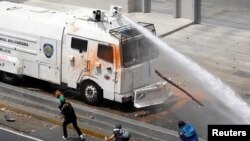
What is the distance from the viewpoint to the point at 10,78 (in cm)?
1905

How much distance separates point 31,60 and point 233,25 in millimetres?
10304

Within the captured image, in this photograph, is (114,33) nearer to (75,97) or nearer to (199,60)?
(75,97)

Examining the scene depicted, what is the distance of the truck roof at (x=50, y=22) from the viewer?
17125 mm

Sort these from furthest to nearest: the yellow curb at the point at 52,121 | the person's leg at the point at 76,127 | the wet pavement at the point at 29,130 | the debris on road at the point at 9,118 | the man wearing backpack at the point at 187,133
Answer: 1. the debris on road at the point at 9,118
2. the yellow curb at the point at 52,121
3. the wet pavement at the point at 29,130
4. the person's leg at the point at 76,127
5. the man wearing backpack at the point at 187,133

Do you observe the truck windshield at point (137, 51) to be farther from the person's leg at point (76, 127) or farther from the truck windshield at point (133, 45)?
the person's leg at point (76, 127)

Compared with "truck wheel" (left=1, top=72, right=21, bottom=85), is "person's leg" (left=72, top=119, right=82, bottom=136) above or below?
below

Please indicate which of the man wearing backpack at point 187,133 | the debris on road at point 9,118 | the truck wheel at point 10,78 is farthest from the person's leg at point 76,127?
the truck wheel at point 10,78

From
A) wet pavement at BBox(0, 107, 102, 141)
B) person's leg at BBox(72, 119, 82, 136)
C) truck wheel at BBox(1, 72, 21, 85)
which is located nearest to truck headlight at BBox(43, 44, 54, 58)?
truck wheel at BBox(1, 72, 21, 85)

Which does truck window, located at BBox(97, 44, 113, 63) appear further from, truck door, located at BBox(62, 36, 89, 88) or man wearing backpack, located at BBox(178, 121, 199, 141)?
man wearing backpack, located at BBox(178, 121, 199, 141)

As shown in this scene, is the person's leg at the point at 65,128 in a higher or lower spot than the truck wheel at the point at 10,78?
lower

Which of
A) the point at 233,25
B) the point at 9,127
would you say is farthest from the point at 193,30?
the point at 9,127

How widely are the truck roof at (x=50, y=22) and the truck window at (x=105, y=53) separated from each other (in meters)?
0.27

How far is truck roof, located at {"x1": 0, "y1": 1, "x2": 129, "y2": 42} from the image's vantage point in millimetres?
17125

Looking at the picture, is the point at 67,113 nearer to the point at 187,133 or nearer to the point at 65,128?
the point at 65,128
